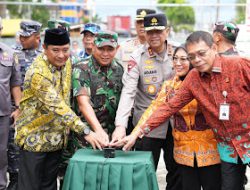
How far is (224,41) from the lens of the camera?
4.48m

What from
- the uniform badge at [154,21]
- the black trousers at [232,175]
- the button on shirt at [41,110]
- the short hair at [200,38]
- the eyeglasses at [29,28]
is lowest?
the black trousers at [232,175]

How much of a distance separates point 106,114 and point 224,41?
124cm

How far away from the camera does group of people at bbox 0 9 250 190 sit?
11.3ft

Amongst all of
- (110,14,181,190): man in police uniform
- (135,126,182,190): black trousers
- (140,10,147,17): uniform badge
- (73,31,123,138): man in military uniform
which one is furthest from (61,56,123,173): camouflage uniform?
(140,10,147,17): uniform badge

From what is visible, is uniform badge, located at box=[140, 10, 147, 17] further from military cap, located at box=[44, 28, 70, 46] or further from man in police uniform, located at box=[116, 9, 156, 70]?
military cap, located at box=[44, 28, 70, 46]

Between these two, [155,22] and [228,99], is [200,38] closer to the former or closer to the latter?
[228,99]

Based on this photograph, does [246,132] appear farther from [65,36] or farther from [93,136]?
[65,36]

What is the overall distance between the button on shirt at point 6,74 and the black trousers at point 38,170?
2.32 feet

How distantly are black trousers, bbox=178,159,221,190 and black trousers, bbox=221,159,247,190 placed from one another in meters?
0.24

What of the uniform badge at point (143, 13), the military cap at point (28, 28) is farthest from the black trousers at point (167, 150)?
the military cap at point (28, 28)

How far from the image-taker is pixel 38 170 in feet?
13.6

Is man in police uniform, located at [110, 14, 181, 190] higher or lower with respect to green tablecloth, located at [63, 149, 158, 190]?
higher

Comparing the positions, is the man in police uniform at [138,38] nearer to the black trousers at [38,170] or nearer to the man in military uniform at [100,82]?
the man in military uniform at [100,82]

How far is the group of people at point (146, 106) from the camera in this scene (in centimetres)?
343
